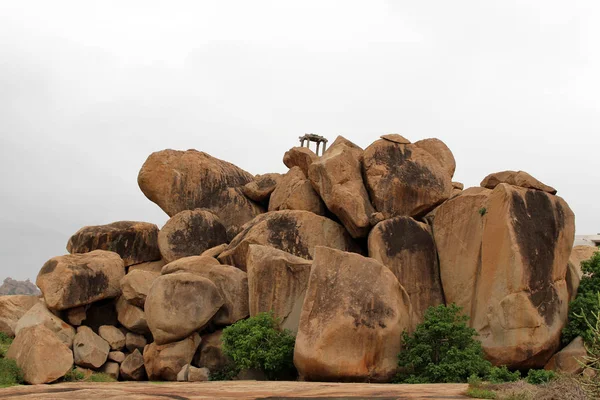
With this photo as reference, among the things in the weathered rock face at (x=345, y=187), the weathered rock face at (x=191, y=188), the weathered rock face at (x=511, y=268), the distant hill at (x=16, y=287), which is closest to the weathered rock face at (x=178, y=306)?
the weathered rock face at (x=345, y=187)

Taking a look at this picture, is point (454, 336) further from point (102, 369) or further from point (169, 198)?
point (169, 198)

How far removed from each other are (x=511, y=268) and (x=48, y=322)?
1820cm

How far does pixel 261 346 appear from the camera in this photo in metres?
21.2

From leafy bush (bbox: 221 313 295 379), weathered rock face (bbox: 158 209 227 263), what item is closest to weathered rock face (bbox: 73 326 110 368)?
leafy bush (bbox: 221 313 295 379)

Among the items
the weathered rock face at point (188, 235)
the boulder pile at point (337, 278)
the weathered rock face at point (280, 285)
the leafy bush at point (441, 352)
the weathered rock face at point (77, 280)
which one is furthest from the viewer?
the weathered rock face at point (188, 235)

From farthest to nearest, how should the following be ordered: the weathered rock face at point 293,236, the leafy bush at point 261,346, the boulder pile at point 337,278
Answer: the weathered rock face at point 293,236 < the leafy bush at point 261,346 < the boulder pile at point 337,278

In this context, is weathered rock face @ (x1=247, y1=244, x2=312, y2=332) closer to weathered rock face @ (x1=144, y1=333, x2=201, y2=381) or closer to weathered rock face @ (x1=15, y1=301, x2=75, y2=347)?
weathered rock face @ (x1=144, y1=333, x2=201, y2=381)

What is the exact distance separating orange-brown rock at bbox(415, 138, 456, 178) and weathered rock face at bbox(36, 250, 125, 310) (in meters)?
15.8

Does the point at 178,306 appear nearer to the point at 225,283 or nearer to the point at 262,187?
the point at 225,283

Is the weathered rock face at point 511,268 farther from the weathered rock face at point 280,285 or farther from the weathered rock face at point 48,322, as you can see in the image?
the weathered rock face at point 48,322

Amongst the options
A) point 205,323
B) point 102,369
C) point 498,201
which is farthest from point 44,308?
point 498,201

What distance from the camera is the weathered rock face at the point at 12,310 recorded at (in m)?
26.5

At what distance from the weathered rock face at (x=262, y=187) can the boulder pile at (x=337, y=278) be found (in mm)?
1747

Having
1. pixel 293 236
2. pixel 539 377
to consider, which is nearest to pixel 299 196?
pixel 293 236
